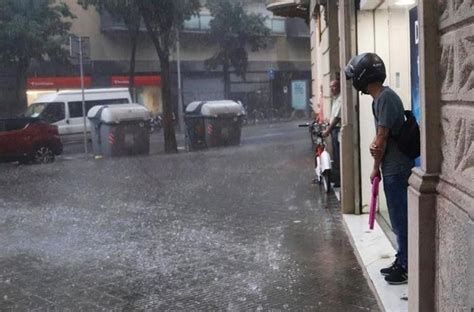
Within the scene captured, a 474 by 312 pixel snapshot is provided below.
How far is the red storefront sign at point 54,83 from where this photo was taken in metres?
32.7

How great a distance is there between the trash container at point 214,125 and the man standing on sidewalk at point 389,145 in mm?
15871

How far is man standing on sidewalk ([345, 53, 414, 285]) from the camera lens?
480 centimetres

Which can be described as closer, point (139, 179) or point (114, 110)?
point (139, 179)

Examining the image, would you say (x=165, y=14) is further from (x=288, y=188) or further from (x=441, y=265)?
(x=441, y=265)

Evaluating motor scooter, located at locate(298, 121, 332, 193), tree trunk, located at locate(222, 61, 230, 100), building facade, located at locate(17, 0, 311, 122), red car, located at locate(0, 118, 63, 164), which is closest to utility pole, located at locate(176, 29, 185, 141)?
building facade, located at locate(17, 0, 311, 122)

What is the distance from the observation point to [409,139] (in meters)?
4.82

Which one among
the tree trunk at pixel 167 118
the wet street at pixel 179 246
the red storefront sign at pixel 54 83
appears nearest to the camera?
the wet street at pixel 179 246

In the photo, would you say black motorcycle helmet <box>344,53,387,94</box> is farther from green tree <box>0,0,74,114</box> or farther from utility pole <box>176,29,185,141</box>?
green tree <box>0,0,74,114</box>

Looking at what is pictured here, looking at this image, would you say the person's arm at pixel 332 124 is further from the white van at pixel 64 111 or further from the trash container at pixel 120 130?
the white van at pixel 64 111

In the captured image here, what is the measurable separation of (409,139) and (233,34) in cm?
3352

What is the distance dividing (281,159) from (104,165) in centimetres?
451

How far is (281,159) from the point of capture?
16203 mm

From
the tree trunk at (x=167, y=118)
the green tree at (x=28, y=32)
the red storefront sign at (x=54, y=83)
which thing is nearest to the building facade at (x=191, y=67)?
the red storefront sign at (x=54, y=83)

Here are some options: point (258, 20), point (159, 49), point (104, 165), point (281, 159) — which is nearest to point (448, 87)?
point (281, 159)
